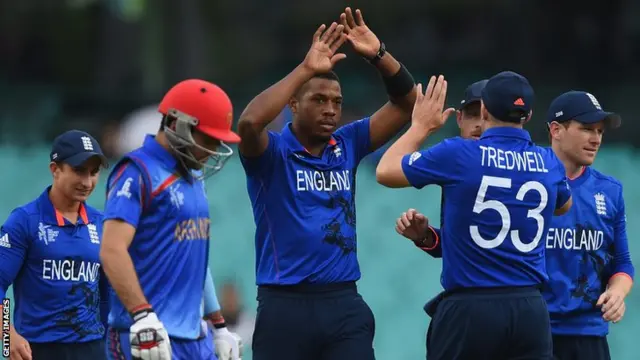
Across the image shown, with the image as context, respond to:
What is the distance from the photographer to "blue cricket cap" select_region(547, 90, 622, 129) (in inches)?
280

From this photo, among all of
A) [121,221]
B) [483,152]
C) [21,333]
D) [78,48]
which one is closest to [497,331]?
[483,152]

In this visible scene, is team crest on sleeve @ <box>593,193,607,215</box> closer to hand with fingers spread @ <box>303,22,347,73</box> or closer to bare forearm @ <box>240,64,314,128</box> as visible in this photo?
hand with fingers spread @ <box>303,22,347,73</box>

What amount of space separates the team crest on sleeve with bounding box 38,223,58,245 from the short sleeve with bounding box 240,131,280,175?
1293 mm

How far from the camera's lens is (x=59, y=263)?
7.32 m

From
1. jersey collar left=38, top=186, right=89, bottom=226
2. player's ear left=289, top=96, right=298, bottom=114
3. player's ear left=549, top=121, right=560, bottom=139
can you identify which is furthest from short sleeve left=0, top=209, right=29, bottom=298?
player's ear left=549, top=121, right=560, bottom=139

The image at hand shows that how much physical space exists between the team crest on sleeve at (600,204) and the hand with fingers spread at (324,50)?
1.71 meters

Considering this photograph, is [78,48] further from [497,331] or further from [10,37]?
[497,331]

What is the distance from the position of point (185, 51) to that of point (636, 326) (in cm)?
756

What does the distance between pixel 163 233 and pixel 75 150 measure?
5.84 ft

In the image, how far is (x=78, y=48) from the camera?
1805 centimetres

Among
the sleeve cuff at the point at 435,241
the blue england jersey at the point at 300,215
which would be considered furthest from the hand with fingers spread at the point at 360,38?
the sleeve cuff at the point at 435,241

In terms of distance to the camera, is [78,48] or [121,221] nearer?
[121,221]

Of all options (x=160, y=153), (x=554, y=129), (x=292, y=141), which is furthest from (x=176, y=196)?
(x=554, y=129)

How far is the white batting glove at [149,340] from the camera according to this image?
17.9ft
